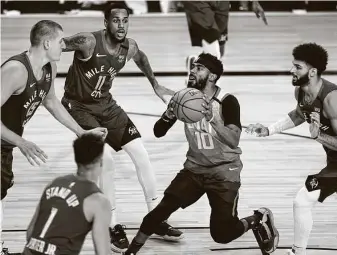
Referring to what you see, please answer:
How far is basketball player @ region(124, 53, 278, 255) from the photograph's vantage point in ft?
20.4

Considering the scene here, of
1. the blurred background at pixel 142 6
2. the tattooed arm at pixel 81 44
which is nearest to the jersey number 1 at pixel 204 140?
the tattooed arm at pixel 81 44

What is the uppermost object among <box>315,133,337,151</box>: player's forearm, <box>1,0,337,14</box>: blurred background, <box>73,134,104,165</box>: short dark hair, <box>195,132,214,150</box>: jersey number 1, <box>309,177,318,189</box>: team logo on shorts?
<box>73,134,104,165</box>: short dark hair

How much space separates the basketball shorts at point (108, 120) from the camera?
7.11 metres

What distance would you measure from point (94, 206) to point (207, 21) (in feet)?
24.4

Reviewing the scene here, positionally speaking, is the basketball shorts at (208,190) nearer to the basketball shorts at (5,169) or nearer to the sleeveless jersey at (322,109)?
the sleeveless jersey at (322,109)

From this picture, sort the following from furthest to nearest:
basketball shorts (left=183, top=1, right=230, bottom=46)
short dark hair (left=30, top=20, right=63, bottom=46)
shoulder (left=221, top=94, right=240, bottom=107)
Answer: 1. basketball shorts (left=183, top=1, right=230, bottom=46)
2. shoulder (left=221, top=94, right=240, bottom=107)
3. short dark hair (left=30, top=20, right=63, bottom=46)

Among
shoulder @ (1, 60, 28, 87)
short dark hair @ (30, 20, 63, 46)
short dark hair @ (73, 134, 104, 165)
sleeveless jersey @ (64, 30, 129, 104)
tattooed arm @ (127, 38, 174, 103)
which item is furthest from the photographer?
tattooed arm @ (127, 38, 174, 103)

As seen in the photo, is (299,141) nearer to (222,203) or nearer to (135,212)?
(135,212)

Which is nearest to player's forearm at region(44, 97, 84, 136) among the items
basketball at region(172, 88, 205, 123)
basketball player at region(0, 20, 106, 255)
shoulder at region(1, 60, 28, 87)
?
basketball player at region(0, 20, 106, 255)

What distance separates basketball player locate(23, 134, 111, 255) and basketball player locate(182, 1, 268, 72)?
23.2 ft

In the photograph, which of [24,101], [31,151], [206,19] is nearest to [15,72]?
[24,101]

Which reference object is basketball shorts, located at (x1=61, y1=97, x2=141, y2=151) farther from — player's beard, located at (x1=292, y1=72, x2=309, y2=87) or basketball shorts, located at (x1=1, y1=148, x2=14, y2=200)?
player's beard, located at (x1=292, y1=72, x2=309, y2=87)

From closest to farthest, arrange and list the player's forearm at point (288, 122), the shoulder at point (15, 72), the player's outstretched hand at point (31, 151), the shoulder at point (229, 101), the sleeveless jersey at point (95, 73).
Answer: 1. the player's outstretched hand at point (31, 151)
2. the shoulder at point (15, 72)
3. the shoulder at point (229, 101)
4. the player's forearm at point (288, 122)
5. the sleeveless jersey at point (95, 73)

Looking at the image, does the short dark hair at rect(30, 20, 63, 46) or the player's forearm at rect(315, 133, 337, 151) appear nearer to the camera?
the short dark hair at rect(30, 20, 63, 46)
